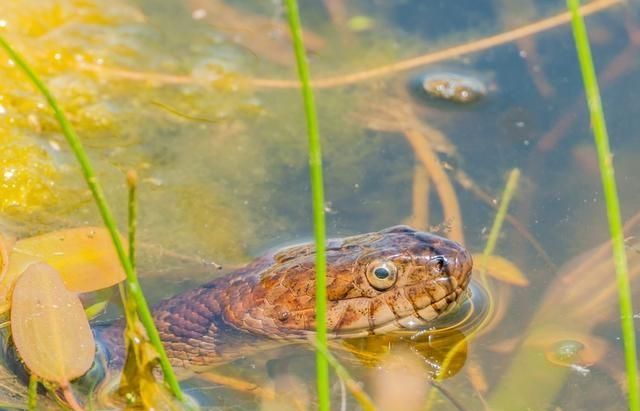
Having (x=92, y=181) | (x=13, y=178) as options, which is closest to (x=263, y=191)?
(x=13, y=178)

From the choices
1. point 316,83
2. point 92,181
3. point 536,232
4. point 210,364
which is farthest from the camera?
point 316,83

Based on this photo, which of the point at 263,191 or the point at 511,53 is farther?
the point at 511,53

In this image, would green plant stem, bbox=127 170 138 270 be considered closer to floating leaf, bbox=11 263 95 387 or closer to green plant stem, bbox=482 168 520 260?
floating leaf, bbox=11 263 95 387

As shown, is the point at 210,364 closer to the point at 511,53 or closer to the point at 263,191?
the point at 263,191

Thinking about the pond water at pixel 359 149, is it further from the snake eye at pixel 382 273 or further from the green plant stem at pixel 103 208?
the green plant stem at pixel 103 208

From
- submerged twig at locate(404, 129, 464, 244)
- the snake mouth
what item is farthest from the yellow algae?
submerged twig at locate(404, 129, 464, 244)

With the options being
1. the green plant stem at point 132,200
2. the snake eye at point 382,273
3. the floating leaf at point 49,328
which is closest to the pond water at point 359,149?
the snake eye at point 382,273
